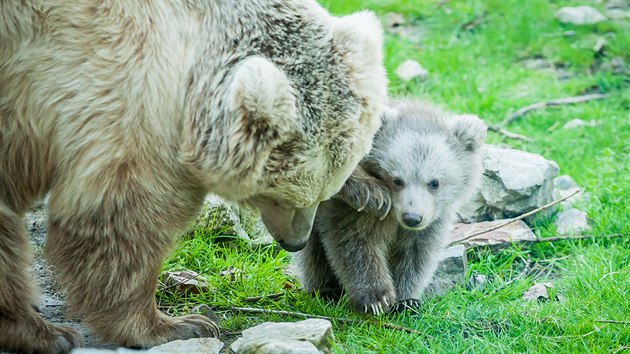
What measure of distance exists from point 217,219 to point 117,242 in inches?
86.0

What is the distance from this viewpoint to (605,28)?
1148 cm

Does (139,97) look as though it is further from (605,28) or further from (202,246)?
(605,28)

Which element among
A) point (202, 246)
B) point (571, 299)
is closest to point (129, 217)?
point (202, 246)

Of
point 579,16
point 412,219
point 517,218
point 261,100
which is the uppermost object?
point 261,100

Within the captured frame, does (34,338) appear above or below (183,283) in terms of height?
above

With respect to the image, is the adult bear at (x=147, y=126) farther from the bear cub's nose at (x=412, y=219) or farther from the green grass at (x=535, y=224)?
the green grass at (x=535, y=224)

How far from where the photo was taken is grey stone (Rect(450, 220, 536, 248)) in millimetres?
7180

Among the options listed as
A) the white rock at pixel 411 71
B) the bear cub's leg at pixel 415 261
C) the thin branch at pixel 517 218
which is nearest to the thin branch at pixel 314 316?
the bear cub's leg at pixel 415 261

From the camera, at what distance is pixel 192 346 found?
5.09m

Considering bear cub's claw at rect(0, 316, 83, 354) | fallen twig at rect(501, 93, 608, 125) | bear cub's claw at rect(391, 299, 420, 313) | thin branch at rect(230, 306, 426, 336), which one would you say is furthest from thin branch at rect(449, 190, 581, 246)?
bear cub's claw at rect(0, 316, 83, 354)

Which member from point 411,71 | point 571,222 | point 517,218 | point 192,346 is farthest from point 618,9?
point 192,346

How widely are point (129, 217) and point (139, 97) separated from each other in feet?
2.00

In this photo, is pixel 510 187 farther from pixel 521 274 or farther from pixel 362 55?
pixel 362 55

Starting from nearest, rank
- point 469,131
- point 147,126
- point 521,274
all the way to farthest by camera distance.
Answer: point 147,126 → point 469,131 → point 521,274
